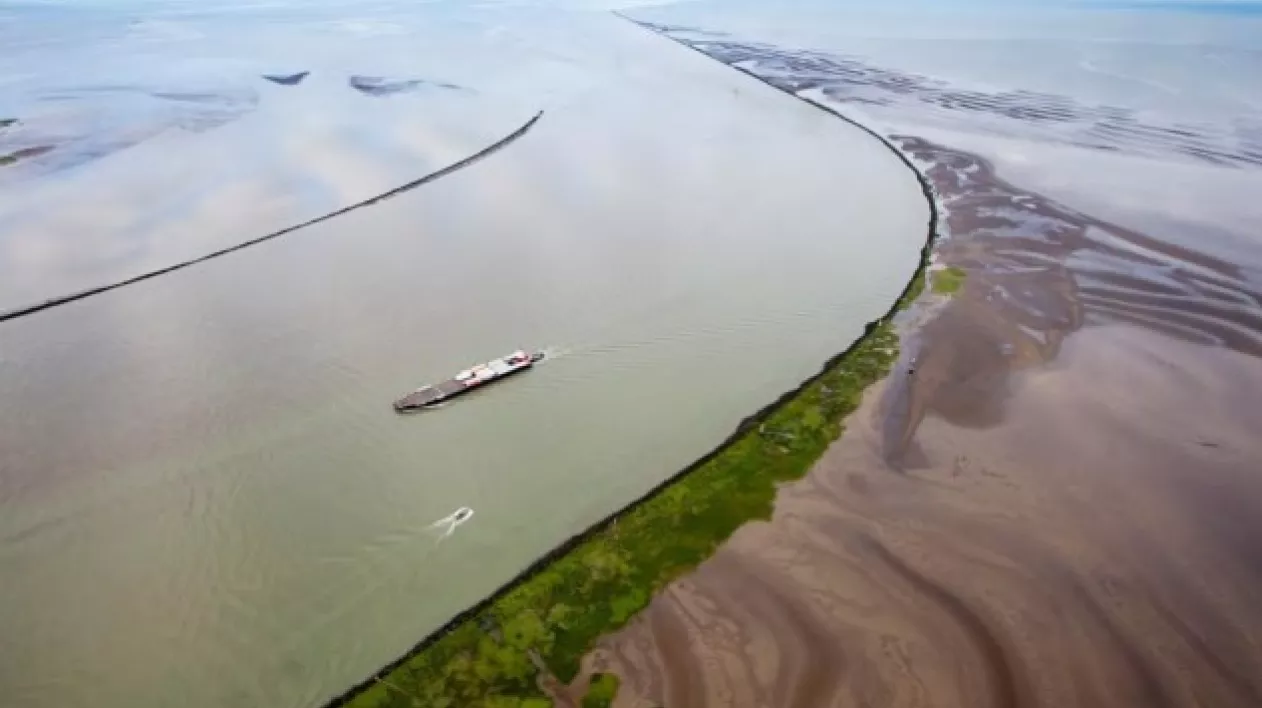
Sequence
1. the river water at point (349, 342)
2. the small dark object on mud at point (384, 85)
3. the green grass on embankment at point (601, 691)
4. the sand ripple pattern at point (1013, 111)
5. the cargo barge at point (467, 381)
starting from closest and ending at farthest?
the green grass on embankment at point (601, 691)
the river water at point (349, 342)
the cargo barge at point (467, 381)
the sand ripple pattern at point (1013, 111)
the small dark object on mud at point (384, 85)

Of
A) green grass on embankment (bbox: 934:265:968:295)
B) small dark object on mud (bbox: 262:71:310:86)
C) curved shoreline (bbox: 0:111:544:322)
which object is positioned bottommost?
small dark object on mud (bbox: 262:71:310:86)

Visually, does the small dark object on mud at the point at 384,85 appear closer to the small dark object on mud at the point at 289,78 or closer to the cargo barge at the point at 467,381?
the small dark object on mud at the point at 289,78

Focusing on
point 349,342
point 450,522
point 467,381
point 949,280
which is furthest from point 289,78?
point 450,522

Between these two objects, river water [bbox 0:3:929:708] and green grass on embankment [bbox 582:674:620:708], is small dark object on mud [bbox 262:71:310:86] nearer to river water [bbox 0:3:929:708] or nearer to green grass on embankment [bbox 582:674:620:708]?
river water [bbox 0:3:929:708]

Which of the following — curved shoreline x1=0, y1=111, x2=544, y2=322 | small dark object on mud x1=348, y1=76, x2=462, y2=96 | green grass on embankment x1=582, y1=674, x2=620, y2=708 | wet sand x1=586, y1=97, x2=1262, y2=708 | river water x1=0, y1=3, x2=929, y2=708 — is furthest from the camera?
small dark object on mud x1=348, y1=76, x2=462, y2=96

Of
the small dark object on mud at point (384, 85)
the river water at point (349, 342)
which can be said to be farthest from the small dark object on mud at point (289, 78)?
the river water at point (349, 342)

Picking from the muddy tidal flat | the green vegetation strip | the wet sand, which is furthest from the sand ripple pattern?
the green vegetation strip

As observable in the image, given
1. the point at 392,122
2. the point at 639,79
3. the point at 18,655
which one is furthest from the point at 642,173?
the point at 18,655

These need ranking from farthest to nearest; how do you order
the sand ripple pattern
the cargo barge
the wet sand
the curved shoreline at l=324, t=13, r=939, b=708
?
the sand ripple pattern → the cargo barge → the wet sand → the curved shoreline at l=324, t=13, r=939, b=708
